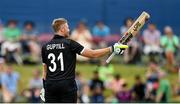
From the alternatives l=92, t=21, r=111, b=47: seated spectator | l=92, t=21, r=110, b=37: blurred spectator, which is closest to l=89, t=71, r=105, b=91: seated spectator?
l=92, t=21, r=111, b=47: seated spectator

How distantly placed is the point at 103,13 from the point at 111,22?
1.34 feet

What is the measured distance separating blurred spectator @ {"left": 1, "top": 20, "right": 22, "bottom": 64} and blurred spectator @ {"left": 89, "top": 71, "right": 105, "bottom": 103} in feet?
9.96

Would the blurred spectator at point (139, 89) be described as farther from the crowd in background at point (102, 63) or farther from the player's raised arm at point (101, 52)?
the player's raised arm at point (101, 52)

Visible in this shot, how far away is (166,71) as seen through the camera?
19.8 m

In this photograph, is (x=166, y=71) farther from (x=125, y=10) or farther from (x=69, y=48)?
(x=69, y=48)

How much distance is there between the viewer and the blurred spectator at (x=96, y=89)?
17.7 meters

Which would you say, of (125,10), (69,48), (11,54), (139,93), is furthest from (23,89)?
(69,48)

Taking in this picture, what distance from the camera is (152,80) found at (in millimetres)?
18188

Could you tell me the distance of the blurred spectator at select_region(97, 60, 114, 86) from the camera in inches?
741

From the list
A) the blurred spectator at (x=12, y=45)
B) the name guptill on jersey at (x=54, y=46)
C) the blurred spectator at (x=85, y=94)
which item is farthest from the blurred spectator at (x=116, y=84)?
the name guptill on jersey at (x=54, y=46)

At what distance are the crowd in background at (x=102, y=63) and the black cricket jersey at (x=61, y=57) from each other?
7526 mm

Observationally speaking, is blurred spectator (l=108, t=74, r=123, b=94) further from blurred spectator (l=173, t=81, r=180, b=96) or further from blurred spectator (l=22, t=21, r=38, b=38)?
blurred spectator (l=22, t=21, r=38, b=38)

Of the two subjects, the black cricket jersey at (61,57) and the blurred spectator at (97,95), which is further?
the blurred spectator at (97,95)

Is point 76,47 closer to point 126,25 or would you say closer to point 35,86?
point 35,86
